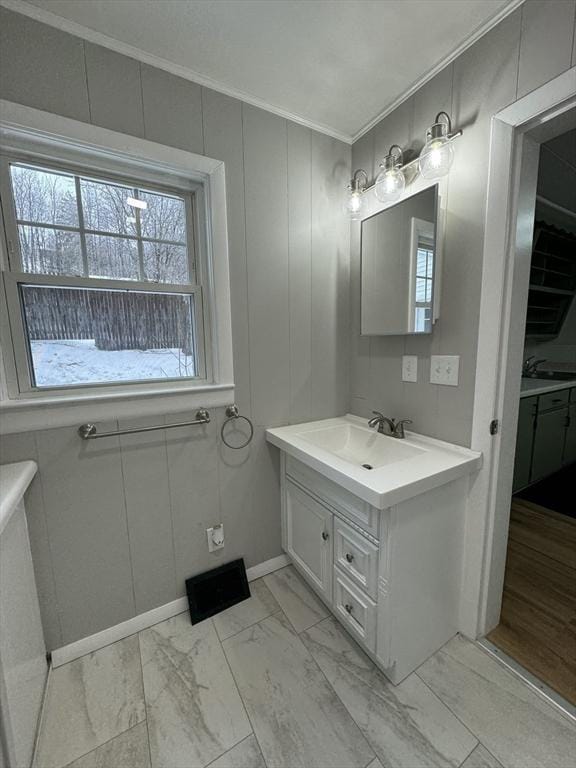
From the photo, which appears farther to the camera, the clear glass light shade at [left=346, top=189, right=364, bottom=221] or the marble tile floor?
the clear glass light shade at [left=346, top=189, right=364, bottom=221]

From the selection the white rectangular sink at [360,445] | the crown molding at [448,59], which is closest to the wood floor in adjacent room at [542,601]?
the white rectangular sink at [360,445]

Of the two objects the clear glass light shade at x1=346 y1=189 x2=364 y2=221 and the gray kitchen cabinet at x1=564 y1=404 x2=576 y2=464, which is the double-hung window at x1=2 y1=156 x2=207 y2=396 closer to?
the clear glass light shade at x1=346 y1=189 x2=364 y2=221

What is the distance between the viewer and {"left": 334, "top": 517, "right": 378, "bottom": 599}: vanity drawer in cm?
119

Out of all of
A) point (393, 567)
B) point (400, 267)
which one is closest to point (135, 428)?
point (393, 567)

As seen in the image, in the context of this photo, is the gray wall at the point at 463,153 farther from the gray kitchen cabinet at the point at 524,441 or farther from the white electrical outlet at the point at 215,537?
the gray kitchen cabinet at the point at 524,441

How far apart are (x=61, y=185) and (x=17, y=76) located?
0.32m

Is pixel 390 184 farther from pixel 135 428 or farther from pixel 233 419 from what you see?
A: pixel 135 428

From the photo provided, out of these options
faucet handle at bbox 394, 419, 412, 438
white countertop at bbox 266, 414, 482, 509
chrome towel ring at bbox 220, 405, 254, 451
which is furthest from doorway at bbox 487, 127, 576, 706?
chrome towel ring at bbox 220, 405, 254, 451

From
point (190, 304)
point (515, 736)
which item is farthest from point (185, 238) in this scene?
point (515, 736)

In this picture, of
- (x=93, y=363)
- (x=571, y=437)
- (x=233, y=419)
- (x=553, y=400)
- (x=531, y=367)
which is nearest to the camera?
(x=93, y=363)

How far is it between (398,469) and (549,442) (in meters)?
2.38

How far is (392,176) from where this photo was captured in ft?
4.72

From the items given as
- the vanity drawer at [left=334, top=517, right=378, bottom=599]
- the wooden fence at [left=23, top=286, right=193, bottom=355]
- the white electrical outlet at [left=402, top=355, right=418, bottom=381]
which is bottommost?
the vanity drawer at [left=334, top=517, right=378, bottom=599]

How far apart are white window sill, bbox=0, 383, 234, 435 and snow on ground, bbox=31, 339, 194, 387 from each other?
8cm
